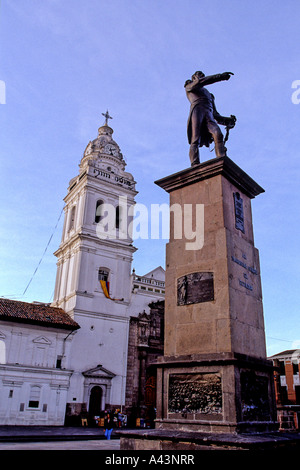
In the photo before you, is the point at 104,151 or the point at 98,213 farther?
the point at 104,151

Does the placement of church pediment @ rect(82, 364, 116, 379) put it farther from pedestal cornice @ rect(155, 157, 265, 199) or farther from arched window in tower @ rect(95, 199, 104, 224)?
pedestal cornice @ rect(155, 157, 265, 199)

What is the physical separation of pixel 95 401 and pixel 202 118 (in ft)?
81.8

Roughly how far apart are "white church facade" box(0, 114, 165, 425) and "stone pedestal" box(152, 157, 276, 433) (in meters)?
21.2

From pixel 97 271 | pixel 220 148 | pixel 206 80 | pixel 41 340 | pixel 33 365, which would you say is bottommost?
pixel 33 365

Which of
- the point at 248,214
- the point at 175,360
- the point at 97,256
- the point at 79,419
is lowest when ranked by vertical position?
the point at 79,419

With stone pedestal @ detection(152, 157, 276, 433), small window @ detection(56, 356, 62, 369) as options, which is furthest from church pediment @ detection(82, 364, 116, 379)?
stone pedestal @ detection(152, 157, 276, 433)

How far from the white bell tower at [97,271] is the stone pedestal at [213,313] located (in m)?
22.5

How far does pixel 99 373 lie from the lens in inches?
1117

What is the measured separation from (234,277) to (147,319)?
86.1 feet

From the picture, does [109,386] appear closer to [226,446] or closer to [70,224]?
[70,224]

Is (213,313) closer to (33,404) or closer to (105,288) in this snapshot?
(33,404)

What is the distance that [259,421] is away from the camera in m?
6.12

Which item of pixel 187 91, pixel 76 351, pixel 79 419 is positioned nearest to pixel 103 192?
pixel 76 351

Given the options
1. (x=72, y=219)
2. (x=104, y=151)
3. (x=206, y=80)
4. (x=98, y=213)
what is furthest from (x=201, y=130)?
(x=104, y=151)
